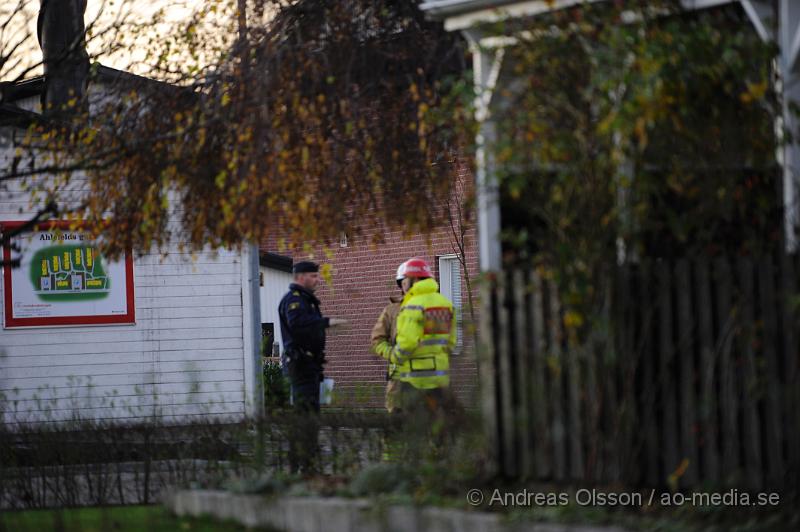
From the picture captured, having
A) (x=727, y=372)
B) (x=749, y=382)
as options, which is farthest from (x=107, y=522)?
(x=749, y=382)

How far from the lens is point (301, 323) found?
40.2 feet

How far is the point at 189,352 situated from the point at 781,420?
40.1ft

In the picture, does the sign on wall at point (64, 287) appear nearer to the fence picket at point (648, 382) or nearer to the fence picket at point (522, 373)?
the fence picket at point (522, 373)

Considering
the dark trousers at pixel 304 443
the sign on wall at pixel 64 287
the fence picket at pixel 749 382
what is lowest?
the dark trousers at pixel 304 443

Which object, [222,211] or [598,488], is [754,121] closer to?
[598,488]

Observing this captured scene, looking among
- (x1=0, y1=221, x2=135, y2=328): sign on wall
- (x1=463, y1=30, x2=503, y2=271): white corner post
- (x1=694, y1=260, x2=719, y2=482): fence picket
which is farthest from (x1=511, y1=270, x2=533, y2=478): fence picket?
(x1=0, y1=221, x2=135, y2=328): sign on wall

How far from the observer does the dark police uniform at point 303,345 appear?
39.9ft

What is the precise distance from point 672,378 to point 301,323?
5.81 metres

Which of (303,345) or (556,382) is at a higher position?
(303,345)

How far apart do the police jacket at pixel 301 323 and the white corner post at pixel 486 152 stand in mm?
3502

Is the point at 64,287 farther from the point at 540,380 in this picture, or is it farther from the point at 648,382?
the point at 648,382

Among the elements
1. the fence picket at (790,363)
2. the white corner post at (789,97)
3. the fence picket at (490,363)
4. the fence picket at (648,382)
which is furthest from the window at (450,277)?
the fence picket at (790,363)

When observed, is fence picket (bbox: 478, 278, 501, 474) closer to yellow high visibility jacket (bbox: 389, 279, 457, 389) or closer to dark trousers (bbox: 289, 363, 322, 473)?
dark trousers (bbox: 289, 363, 322, 473)

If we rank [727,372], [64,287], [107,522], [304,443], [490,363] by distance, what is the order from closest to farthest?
[727,372] < [490,363] < [107,522] < [304,443] < [64,287]
